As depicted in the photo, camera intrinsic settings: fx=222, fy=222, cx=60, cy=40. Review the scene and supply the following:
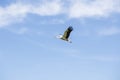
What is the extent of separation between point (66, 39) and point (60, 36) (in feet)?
6.71

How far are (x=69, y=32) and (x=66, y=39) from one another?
2.19m

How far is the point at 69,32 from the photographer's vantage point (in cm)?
5912

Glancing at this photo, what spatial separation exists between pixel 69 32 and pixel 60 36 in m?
3.16

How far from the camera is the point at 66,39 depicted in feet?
197

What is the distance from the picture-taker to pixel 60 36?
60906 mm
